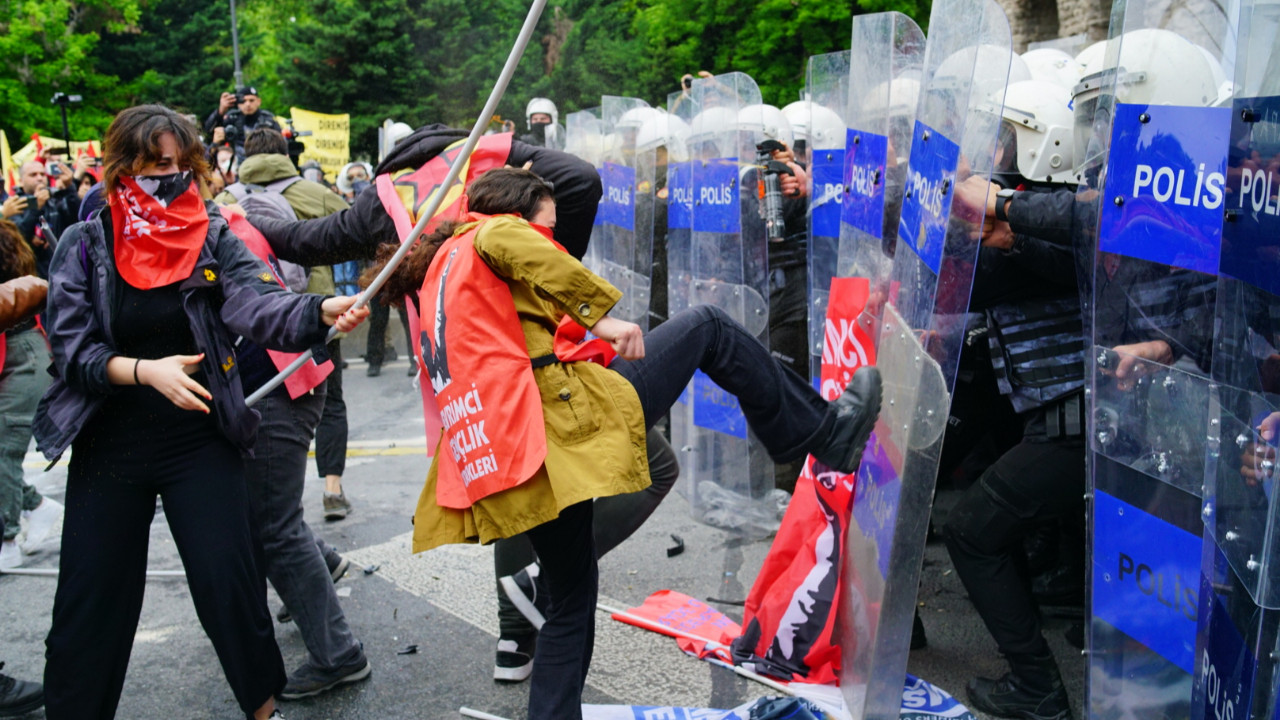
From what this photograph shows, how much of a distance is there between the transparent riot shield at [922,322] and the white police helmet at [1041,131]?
19.3 inches

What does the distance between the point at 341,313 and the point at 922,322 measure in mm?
1549

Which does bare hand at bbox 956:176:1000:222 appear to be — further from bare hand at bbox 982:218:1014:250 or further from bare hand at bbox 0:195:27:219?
bare hand at bbox 0:195:27:219

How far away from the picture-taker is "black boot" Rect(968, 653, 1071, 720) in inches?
119

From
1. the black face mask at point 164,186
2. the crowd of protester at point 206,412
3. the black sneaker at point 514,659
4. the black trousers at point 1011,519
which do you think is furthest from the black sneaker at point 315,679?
the black trousers at point 1011,519

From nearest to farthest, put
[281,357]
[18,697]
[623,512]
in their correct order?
[18,697]
[281,357]
[623,512]

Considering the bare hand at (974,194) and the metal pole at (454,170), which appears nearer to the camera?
the metal pole at (454,170)

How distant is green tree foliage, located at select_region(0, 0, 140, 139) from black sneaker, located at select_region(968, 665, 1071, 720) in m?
29.0

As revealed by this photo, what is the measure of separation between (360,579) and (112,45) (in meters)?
31.3

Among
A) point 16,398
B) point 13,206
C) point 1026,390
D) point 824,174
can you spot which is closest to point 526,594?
point 1026,390

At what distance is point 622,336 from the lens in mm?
2412

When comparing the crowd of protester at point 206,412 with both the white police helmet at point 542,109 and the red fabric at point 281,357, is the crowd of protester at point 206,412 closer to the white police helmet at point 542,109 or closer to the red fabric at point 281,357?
the red fabric at point 281,357

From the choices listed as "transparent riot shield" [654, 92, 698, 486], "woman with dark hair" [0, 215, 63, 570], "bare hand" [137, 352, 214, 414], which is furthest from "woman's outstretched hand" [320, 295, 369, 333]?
"transparent riot shield" [654, 92, 698, 486]

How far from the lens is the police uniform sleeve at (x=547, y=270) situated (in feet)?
7.83

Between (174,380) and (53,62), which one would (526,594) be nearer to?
(174,380)
